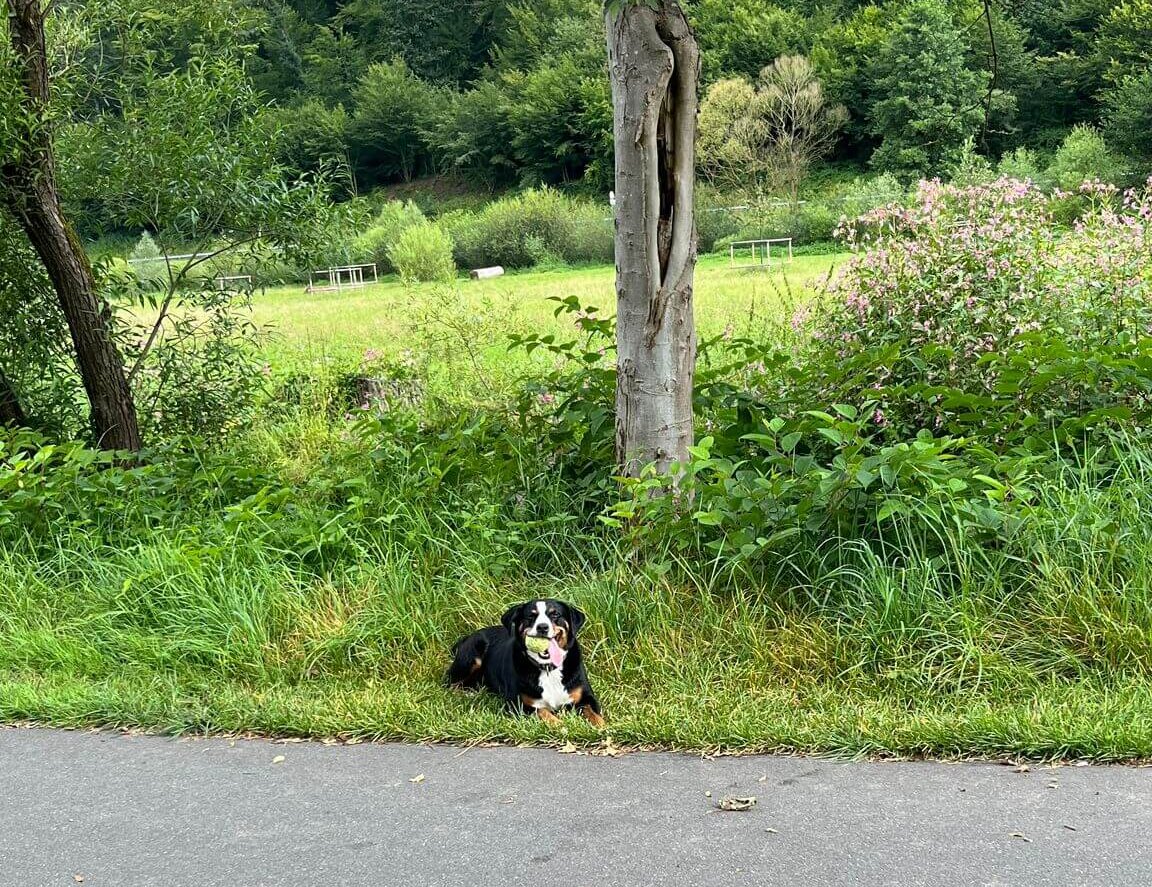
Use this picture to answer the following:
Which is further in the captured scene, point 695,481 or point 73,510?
point 73,510

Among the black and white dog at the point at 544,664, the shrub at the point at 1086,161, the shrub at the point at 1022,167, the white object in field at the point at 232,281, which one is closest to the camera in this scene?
the black and white dog at the point at 544,664

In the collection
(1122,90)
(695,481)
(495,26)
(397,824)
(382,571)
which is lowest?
(397,824)

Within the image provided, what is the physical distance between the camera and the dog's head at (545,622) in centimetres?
381

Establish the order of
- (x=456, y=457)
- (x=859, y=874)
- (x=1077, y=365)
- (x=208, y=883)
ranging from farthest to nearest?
1. (x=456, y=457)
2. (x=1077, y=365)
3. (x=208, y=883)
4. (x=859, y=874)

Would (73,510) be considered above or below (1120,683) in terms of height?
above

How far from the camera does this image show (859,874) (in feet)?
8.60

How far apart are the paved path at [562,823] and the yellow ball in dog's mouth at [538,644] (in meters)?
0.42

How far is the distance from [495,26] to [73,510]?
92439 mm

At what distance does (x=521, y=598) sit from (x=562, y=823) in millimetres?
1812

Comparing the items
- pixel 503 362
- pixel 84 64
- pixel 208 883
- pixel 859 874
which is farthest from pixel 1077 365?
pixel 84 64

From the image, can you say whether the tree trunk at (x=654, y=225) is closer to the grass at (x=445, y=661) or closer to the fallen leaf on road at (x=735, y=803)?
the grass at (x=445, y=661)

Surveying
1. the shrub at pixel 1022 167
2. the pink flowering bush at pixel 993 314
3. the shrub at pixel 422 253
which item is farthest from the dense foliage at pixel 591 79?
the pink flowering bush at pixel 993 314

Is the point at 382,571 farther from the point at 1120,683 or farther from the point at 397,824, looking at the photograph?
the point at 1120,683

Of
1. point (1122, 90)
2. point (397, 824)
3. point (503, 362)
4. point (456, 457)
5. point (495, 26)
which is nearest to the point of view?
point (397, 824)
